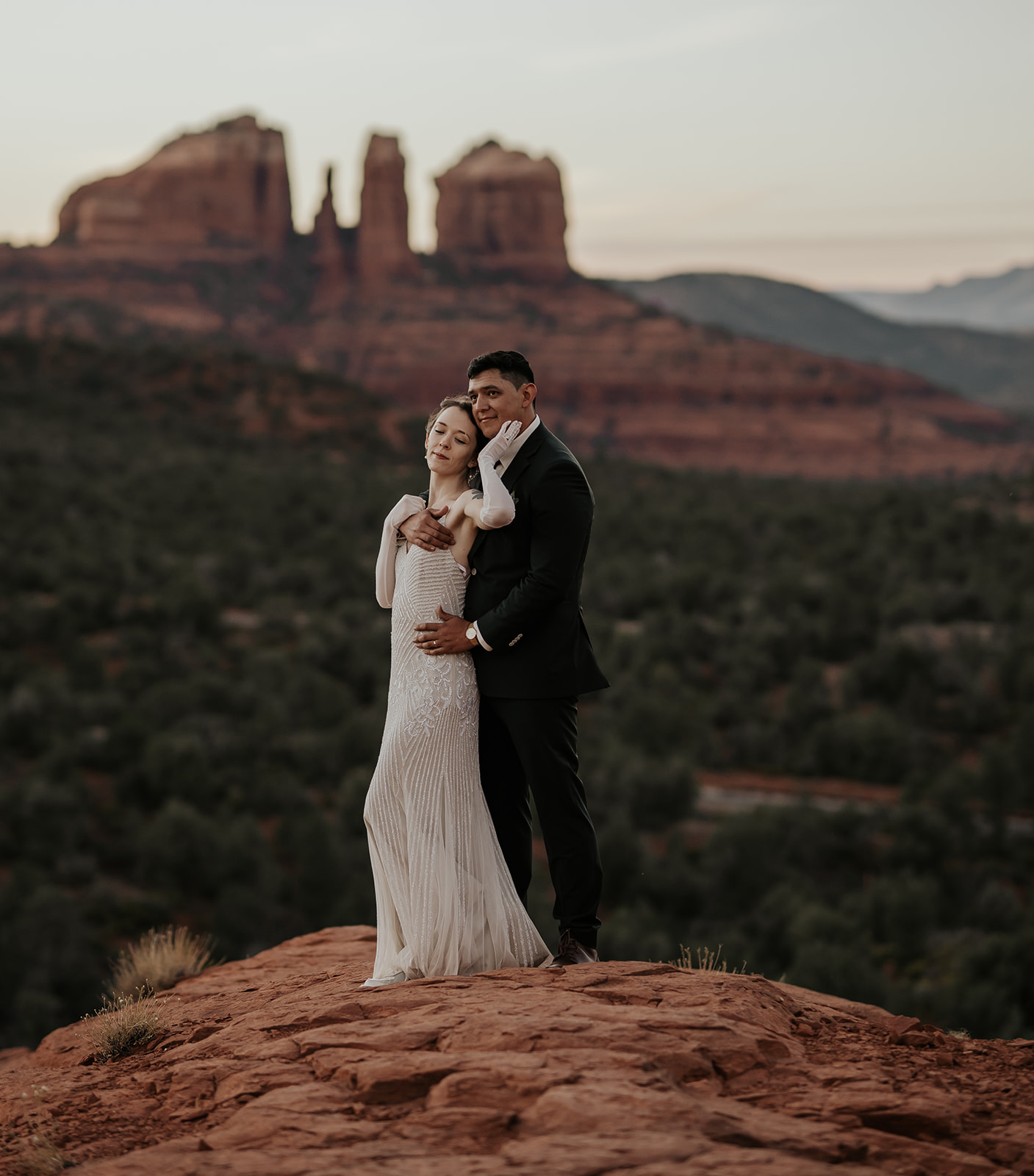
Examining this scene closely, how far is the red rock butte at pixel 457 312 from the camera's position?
81125 mm

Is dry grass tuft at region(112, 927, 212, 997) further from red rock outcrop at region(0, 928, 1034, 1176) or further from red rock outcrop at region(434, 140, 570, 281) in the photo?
red rock outcrop at region(434, 140, 570, 281)

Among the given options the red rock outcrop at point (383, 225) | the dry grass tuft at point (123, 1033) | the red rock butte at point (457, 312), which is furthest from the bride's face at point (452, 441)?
the red rock outcrop at point (383, 225)

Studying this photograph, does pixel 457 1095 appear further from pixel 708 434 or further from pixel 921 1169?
pixel 708 434

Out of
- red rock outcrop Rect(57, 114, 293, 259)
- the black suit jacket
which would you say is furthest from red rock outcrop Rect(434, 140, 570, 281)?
the black suit jacket

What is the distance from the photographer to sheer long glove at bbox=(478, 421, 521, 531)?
4.09 m

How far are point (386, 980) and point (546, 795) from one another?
97 cm

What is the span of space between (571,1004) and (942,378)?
14353cm

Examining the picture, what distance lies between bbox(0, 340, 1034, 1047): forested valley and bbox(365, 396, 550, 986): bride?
7.24m

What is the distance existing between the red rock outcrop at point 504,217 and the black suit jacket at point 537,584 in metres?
100

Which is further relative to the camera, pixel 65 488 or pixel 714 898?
pixel 65 488

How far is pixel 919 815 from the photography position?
49.3 ft

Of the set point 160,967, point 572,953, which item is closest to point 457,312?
point 160,967

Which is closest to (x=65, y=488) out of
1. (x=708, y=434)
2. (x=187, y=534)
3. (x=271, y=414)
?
(x=187, y=534)

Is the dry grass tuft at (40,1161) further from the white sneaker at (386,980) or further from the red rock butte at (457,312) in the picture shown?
the red rock butte at (457,312)
